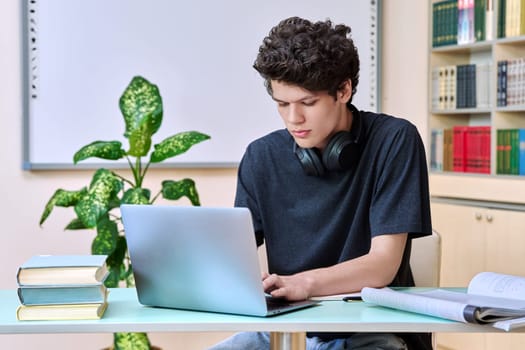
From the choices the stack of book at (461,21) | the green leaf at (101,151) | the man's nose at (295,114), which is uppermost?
the stack of book at (461,21)

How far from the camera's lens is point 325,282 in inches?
71.7

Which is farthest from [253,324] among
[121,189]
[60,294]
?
[121,189]

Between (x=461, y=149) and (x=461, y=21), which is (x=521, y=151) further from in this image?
(x=461, y=21)

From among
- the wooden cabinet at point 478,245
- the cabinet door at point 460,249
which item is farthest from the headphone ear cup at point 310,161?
the cabinet door at point 460,249

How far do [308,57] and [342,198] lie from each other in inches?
13.8

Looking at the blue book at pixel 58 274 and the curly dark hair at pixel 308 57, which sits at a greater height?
the curly dark hair at pixel 308 57

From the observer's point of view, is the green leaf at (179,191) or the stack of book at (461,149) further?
the stack of book at (461,149)

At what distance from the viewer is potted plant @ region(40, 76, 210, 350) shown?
309 centimetres

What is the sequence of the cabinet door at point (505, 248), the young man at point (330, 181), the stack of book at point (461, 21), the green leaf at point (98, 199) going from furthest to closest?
the stack of book at point (461, 21) → the cabinet door at point (505, 248) → the green leaf at point (98, 199) → the young man at point (330, 181)

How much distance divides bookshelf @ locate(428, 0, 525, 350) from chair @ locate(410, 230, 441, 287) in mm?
1244

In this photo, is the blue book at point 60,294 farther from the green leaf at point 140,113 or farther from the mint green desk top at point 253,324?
the green leaf at point 140,113

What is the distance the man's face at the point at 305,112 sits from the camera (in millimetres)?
1980

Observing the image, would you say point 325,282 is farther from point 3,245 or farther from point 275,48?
→ point 3,245

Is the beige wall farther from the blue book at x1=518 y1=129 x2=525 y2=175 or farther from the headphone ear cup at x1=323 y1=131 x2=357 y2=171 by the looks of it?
the headphone ear cup at x1=323 y1=131 x2=357 y2=171
